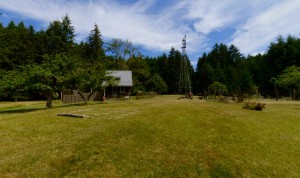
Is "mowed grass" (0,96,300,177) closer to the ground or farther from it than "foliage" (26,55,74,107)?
closer to the ground

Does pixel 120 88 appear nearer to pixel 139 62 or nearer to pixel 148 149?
pixel 139 62

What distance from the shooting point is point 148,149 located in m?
8.33

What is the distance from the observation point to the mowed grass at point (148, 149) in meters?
6.96

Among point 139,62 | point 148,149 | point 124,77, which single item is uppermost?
point 139,62

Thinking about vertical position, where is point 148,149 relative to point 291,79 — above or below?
below

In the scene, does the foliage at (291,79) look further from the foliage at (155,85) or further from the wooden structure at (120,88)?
the foliage at (155,85)

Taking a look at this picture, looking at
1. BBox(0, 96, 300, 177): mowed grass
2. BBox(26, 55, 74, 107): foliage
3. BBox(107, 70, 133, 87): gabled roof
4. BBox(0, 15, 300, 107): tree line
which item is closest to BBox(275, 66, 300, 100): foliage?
BBox(0, 15, 300, 107): tree line

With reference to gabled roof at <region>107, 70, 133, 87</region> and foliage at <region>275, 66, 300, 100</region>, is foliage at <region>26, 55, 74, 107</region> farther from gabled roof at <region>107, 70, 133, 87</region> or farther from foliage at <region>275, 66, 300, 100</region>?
foliage at <region>275, 66, 300, 100</region>

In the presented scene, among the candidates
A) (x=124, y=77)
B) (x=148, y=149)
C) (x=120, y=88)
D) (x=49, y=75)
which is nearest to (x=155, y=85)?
(x=124, y=77)

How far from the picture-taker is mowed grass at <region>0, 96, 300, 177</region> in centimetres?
696

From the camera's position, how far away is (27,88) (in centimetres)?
1991

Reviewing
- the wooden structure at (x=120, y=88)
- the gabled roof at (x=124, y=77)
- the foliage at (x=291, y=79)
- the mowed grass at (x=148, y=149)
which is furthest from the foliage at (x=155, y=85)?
the mowed grass at (x=148, y=149)

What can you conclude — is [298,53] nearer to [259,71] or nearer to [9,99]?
[259,71]

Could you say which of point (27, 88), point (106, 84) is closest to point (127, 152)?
point (27, 88)
